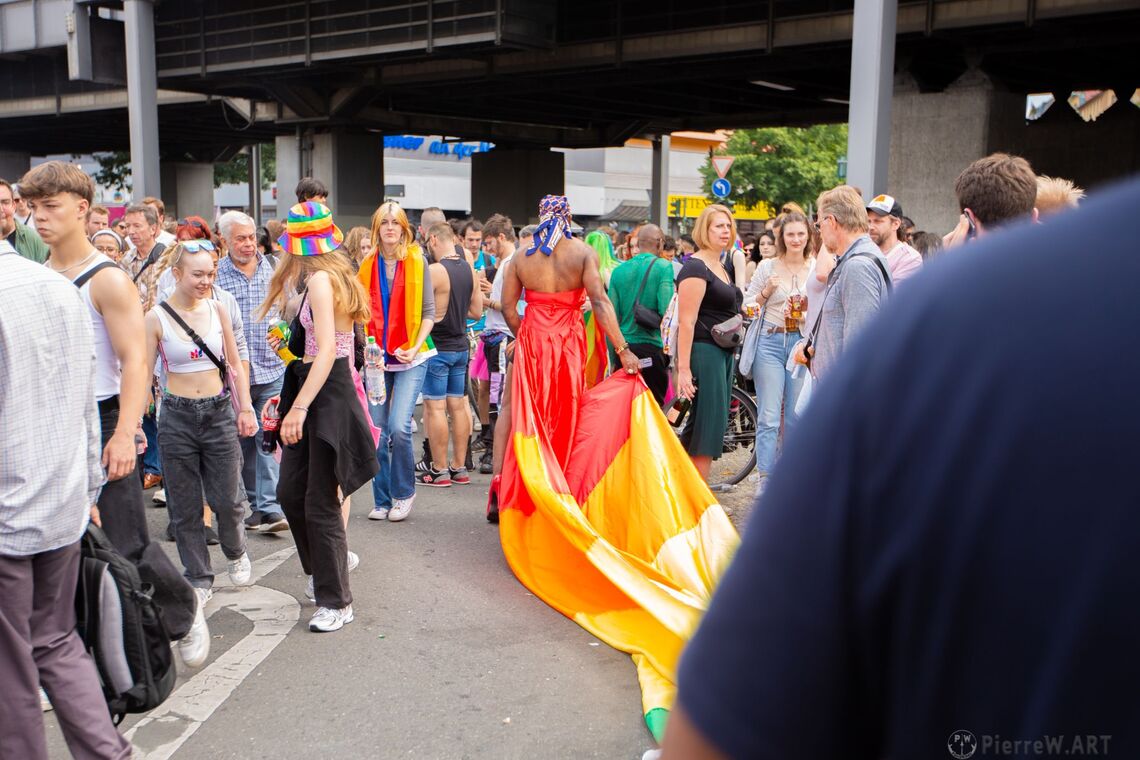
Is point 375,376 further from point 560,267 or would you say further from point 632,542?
point 632,542

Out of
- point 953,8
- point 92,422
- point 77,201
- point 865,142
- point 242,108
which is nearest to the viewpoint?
point 92,422

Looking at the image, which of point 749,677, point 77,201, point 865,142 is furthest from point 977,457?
point 865,142

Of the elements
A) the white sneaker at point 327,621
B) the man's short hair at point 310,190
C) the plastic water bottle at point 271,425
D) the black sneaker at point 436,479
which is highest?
the man's short hair at point 310,190

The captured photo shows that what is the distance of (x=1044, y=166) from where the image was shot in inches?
837

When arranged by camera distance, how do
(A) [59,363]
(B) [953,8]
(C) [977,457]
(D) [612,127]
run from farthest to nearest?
(D) [612,127], (B) [953,8], (A) [59,363], (C) [977,457]

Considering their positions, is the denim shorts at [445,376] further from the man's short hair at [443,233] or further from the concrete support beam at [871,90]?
the concrete support beam at [871,90]

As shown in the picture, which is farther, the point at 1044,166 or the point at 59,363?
the point at 1044,166

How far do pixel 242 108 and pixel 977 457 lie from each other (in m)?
35.4

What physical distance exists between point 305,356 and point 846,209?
2.73 m

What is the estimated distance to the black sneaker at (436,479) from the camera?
8.41 metres

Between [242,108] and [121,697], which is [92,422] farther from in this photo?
[242,108]

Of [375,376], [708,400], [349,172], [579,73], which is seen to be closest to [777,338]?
[708,400]

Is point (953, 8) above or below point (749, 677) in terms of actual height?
above

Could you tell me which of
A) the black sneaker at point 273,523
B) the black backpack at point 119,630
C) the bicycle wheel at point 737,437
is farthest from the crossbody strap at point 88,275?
the bicycle wheel at point 737,437
